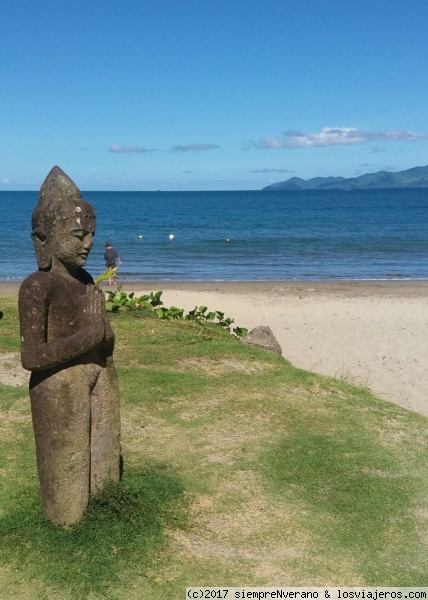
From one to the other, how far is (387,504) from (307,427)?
91.8 inches

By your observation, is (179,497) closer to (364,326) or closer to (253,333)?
(253,333)

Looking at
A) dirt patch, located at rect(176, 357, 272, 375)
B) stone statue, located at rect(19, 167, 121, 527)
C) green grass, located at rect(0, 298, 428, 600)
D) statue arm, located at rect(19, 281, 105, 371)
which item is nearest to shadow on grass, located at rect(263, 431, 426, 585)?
green grass, located at rect(0, 298, 428, 600)

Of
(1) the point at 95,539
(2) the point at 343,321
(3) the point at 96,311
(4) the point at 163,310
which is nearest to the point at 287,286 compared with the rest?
(2) the point at 343,321

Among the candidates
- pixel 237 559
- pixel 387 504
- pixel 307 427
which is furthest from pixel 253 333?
pixel 237 559

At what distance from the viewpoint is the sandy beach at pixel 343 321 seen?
600 inches

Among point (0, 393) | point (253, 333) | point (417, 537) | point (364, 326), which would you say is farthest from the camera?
point (364, 326)

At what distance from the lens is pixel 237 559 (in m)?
6.46

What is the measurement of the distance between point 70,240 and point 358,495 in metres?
4.35

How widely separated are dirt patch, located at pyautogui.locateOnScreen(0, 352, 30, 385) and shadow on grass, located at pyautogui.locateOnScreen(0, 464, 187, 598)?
14.8ft

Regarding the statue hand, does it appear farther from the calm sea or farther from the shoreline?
the calm sea

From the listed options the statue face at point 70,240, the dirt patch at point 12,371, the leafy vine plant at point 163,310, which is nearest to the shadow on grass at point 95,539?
the statue face at point 70,240

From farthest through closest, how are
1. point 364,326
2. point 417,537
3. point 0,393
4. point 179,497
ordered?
point 364,326 < point 0,393 < point 179,497 < point 417,537

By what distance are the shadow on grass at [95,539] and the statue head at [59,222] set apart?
8.10ft

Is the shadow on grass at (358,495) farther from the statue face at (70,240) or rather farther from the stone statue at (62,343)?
the statue face at (70,240)
